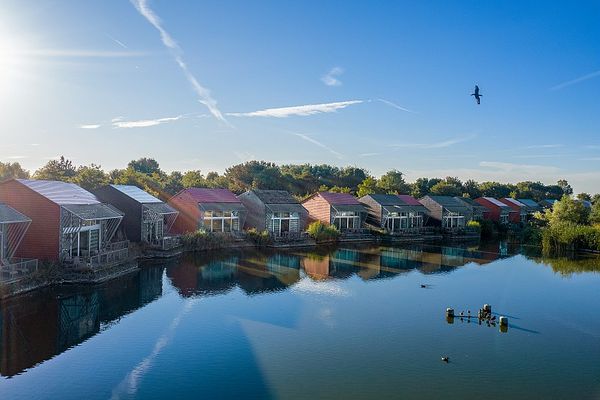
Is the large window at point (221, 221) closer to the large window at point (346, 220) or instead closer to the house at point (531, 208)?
the large window at point (346, 220)

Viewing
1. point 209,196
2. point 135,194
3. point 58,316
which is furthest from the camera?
point 209,196

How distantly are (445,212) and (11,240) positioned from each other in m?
42.8

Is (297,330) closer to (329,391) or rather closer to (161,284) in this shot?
(329,391)

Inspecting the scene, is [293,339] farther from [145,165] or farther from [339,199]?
[145,165]

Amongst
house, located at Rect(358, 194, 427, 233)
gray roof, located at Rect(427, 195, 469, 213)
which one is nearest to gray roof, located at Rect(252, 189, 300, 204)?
house, located at Rect(358, 194, 427, 233)

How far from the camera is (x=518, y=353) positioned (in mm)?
14656

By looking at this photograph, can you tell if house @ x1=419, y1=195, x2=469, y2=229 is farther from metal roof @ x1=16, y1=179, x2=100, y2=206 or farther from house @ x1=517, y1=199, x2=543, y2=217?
metal roof @ x1=16, y1=179, x2=100, y2=206

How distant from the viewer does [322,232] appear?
39.7 metres

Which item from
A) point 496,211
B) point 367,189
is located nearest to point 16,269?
point 367,189

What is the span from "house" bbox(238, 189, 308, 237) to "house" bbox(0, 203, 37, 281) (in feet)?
64.7

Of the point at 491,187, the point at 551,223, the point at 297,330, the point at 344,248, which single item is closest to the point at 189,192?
the point at 344,248

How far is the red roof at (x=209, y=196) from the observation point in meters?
35.7

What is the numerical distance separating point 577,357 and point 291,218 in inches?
1095

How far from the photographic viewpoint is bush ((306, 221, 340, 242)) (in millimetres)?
39125
